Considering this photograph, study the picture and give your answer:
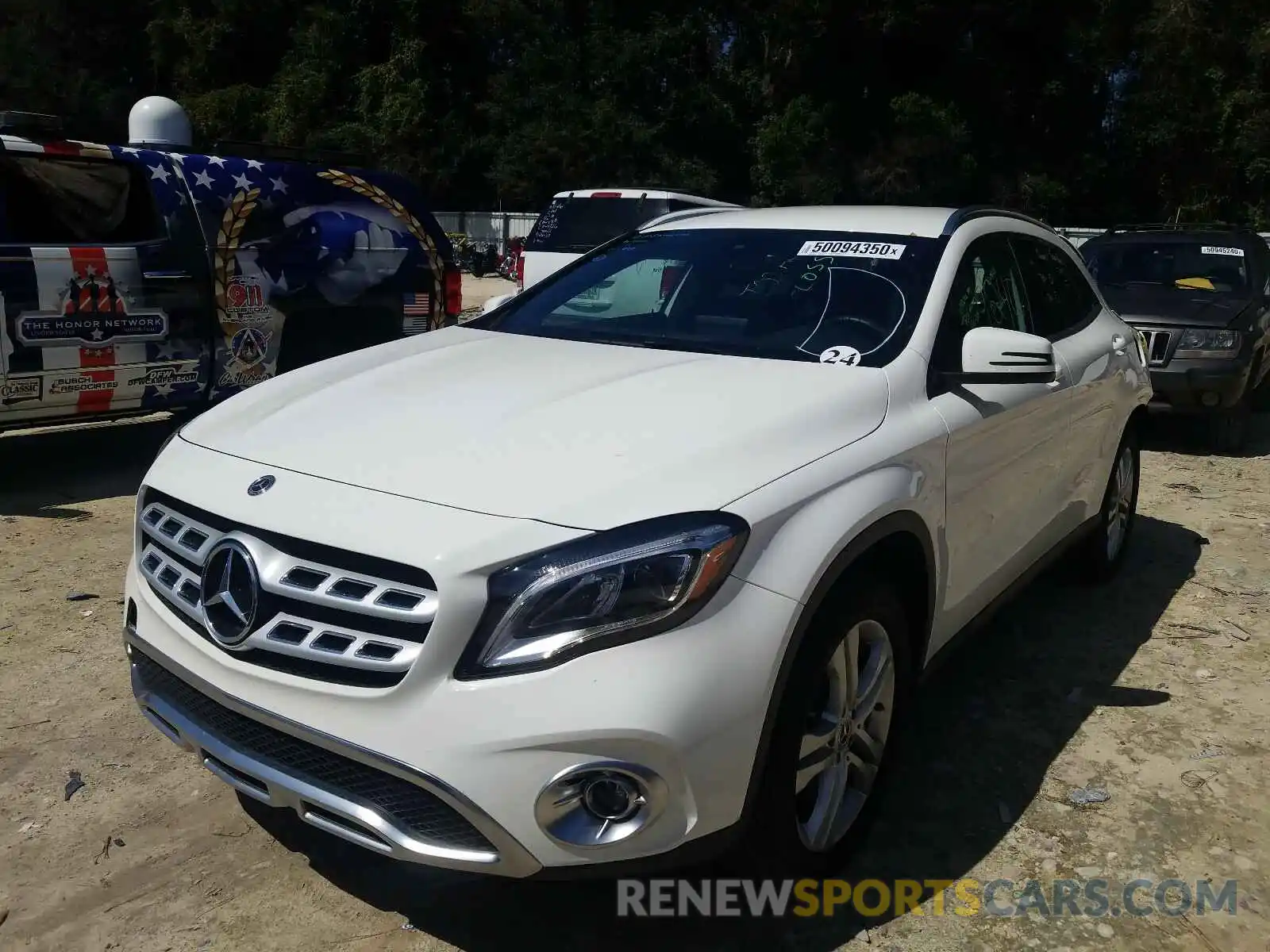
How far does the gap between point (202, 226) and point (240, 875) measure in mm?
4536

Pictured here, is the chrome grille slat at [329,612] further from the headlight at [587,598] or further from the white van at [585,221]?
the white van at [585,221]

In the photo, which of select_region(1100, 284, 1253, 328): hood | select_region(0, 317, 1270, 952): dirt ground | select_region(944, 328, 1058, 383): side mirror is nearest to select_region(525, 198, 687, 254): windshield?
select_region(1100, 284, 1253, 328): hood

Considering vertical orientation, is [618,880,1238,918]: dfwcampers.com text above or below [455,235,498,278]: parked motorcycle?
above

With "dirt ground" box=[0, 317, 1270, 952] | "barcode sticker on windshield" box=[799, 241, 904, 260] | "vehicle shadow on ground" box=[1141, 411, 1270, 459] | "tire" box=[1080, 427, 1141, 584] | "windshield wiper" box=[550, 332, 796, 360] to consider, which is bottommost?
"vehicle shadow on ground" box=[1141, 411, 1270, 459]

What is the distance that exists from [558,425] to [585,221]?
26.6 feet

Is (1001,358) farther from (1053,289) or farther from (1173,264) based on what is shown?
(1173,264)

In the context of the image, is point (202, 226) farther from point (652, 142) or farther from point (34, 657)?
point (652, 142)

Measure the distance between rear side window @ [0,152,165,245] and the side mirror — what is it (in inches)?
189

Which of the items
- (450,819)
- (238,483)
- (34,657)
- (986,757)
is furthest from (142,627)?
(986,757)

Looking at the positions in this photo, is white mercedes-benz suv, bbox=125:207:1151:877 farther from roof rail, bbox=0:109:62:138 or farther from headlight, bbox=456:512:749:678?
roof rail, bbox=0:109:62:138

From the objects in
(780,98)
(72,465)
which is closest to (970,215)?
(72,465)

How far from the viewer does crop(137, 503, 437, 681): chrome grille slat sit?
7.06 feet

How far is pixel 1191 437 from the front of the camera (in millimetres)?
8773

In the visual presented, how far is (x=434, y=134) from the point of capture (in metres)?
35.0
